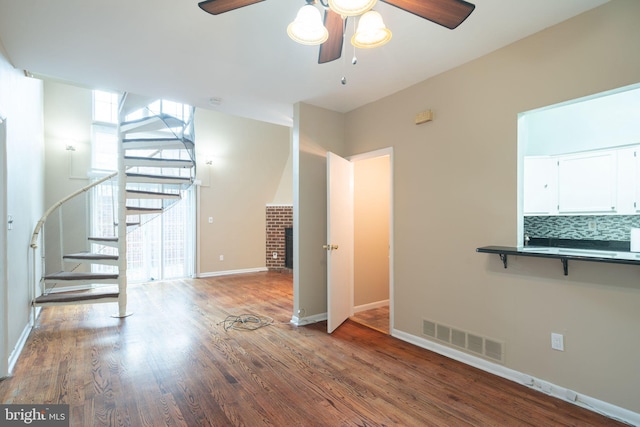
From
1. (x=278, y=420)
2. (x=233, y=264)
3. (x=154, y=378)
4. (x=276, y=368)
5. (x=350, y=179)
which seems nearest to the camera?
(x=278, y=420)

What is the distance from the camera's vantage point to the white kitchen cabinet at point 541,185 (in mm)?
3939

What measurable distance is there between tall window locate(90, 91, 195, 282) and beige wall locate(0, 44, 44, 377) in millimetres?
1402

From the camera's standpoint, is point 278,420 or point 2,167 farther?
point 2,167

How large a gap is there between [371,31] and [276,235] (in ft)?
20.5

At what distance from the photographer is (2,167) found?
2.41 metres

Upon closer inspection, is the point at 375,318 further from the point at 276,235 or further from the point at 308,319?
the point at 276,235

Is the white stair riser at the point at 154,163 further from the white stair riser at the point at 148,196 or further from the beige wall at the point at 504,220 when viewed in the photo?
the beige wall at the point at 504,220

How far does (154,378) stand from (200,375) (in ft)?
1.15

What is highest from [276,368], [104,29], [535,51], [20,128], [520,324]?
[104,29]

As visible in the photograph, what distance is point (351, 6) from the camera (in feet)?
4.21

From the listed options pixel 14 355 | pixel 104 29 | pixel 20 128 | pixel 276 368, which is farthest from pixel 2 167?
pixel 276 368

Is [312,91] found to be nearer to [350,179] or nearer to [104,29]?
[350,179]

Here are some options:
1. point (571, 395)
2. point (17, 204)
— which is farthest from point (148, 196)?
point (571, 395)

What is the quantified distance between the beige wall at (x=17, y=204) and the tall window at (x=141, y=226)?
140cm
